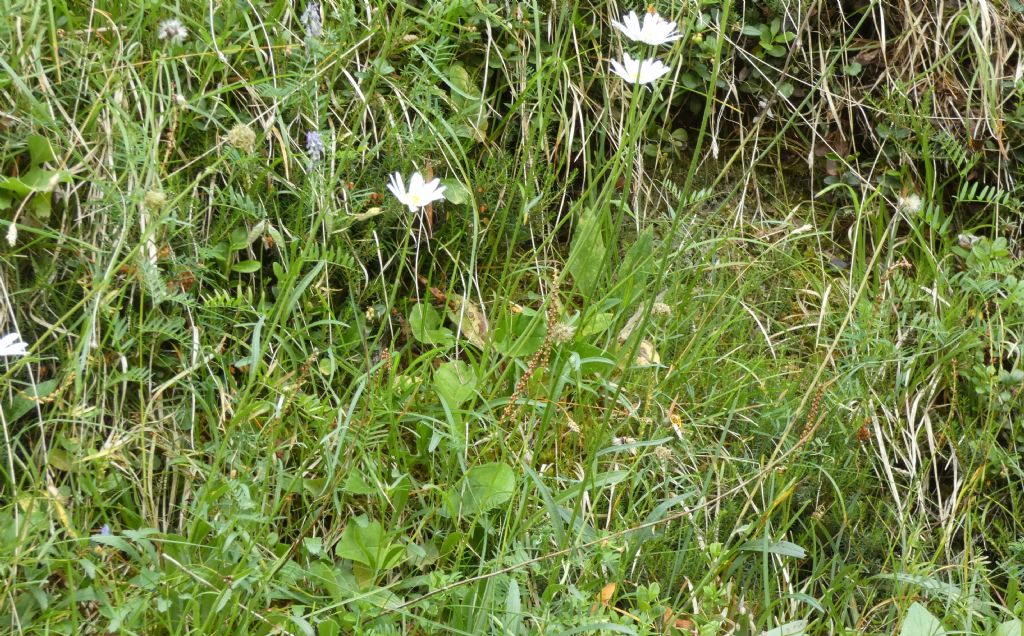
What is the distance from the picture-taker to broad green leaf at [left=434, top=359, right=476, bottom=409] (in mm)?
1939

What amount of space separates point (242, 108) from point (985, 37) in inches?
74.2

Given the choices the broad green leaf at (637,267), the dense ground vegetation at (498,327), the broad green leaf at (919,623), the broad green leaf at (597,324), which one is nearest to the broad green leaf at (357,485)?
the dense ground vegetation at (498,327)

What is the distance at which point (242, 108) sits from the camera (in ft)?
7.11

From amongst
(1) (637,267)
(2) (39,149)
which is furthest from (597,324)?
(2) (39,149)

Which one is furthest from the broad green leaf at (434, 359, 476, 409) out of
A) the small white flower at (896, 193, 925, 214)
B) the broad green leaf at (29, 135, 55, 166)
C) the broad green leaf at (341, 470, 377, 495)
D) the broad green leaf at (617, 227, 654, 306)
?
the small white flower at (896, 193, 925, 214)

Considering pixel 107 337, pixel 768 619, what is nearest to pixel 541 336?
pixel 768 619

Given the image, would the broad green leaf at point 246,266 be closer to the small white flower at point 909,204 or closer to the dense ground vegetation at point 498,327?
the dense ground vegetation at point 498,327

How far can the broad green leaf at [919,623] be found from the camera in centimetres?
180

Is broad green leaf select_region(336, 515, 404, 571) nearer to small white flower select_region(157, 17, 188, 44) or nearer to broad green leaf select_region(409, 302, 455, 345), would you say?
broad green leaf select_region(409, 302, 455, 345)

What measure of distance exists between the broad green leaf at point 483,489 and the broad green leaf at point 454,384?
167 mm

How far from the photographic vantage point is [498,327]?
2.09m

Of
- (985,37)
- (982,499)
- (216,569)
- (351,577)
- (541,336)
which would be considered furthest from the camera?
(985,37)

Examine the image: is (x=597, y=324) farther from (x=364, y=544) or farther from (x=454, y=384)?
(x=364, y=544)

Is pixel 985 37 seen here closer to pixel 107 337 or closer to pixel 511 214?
pixel 511 214
